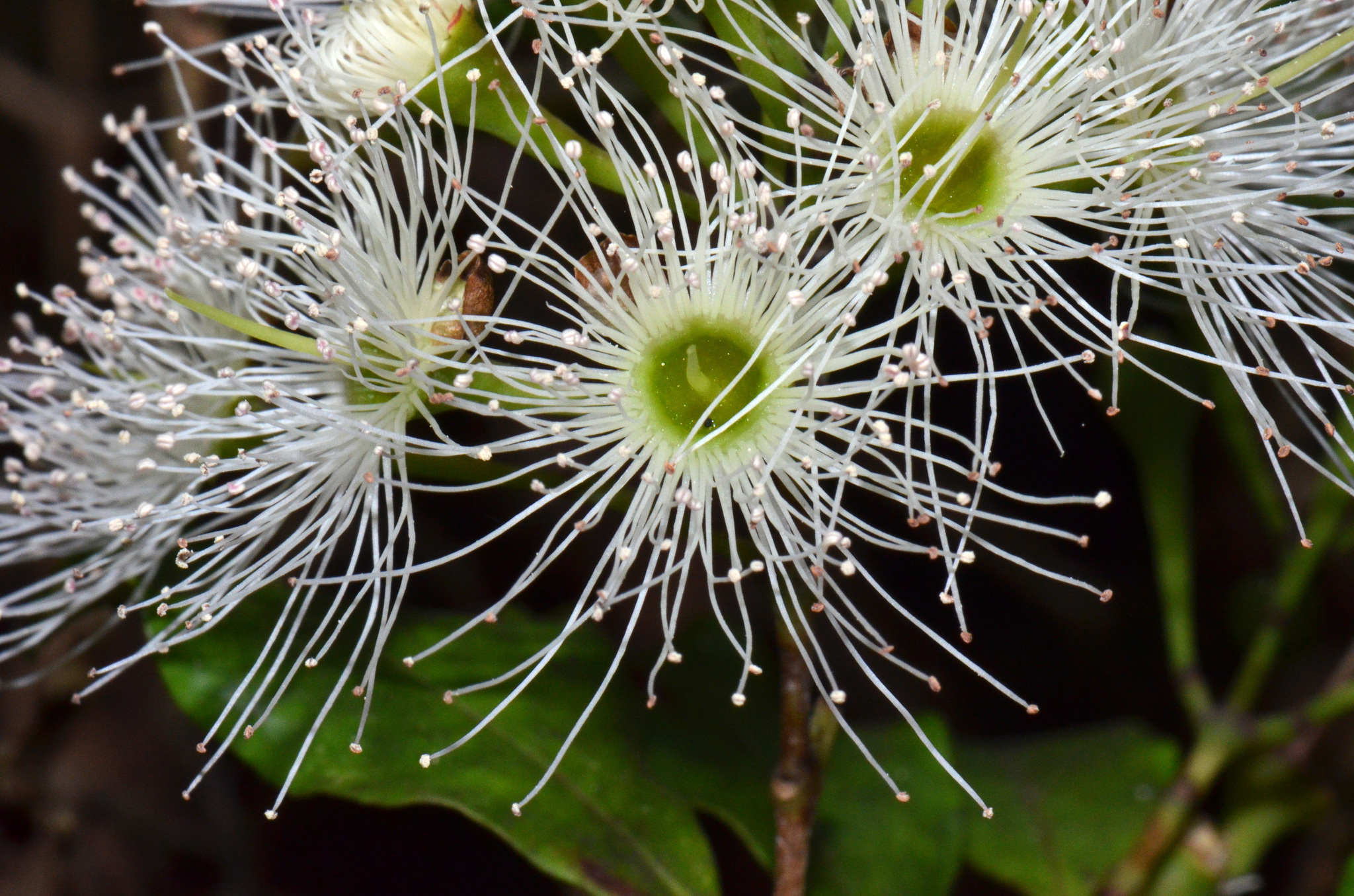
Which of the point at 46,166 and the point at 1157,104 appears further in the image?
the point at 46,166

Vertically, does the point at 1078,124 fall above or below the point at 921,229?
above

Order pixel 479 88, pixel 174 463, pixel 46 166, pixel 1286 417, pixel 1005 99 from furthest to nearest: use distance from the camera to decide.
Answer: pixel 46 166, pixel 1286 417, pixel 174 463, pixel 479 88, pixel 1005 99

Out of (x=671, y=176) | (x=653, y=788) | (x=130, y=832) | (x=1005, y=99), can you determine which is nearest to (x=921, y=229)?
(x=1005, y=99)

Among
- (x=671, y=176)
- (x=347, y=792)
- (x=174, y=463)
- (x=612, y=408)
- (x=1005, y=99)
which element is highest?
(x=1005, y=99)

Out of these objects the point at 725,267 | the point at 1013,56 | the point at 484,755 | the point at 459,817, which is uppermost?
the point at 1013,56

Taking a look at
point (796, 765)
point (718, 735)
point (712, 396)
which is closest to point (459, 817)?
point (718, 735)

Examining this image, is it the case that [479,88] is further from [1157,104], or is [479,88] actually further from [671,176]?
[1157,104]

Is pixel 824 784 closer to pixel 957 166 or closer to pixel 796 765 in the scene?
pixel 796 765
